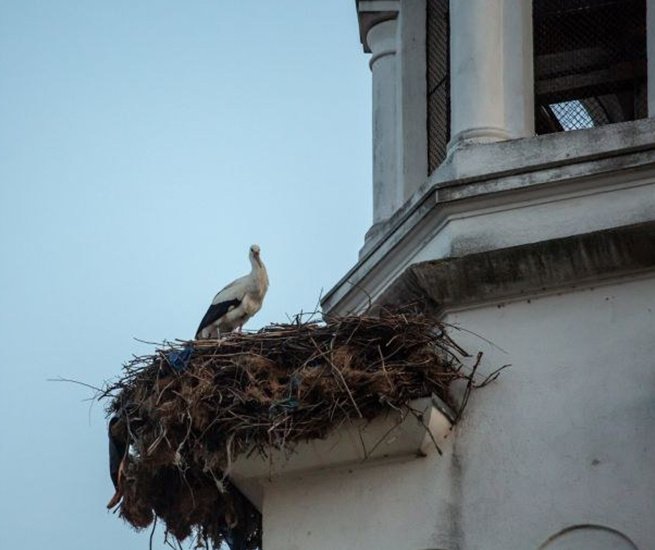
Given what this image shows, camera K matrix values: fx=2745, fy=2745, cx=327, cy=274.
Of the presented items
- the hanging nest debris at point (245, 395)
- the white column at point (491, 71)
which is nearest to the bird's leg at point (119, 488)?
the hanging nest debris at point (245, 395)

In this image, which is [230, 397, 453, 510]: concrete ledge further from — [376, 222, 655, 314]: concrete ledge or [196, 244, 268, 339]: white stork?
[196, 244, 268, 339]: white stork

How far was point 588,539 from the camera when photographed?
1845 cm

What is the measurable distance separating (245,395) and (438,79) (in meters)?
4.39

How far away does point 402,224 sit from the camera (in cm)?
2064

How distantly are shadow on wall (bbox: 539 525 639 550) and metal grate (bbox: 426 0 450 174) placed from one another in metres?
4.45

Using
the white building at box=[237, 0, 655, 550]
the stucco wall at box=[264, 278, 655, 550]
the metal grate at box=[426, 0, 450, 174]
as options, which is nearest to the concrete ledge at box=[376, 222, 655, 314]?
the white building at box=[237, 0, 655, 550]

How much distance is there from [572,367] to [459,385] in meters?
0.82

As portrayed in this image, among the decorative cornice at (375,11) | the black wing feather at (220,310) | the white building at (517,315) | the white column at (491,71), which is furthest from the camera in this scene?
the decorative cornice at (375,11)

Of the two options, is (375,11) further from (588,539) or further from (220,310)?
(588,539)

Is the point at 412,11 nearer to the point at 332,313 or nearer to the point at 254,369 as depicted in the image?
the point at 332,313

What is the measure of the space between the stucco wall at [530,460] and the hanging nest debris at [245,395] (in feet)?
1.28

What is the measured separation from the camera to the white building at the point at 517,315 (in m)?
18.7

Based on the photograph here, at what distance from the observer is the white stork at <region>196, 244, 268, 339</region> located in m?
22.3

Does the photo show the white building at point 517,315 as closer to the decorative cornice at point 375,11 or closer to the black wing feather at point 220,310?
the black wing feather at point 220,310
